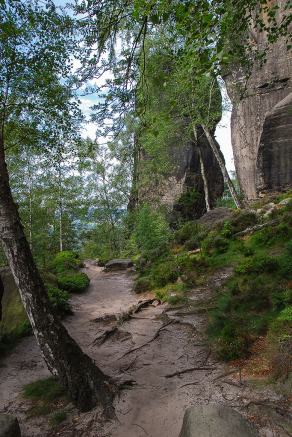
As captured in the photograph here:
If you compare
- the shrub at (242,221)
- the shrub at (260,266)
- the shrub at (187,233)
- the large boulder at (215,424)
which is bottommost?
the large boulder at (215,424)

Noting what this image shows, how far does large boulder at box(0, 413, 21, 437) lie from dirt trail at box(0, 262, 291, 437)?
0.57 meters

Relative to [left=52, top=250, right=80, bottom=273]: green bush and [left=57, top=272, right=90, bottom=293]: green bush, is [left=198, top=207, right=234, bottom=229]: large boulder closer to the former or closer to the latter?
[left=57, top=272, right=90, bottom=293]: green bush

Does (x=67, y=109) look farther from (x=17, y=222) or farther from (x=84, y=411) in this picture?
(x=84, y=411)

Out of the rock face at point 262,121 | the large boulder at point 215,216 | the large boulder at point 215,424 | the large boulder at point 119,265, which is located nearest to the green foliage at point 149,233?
the large boulder at point 119,265

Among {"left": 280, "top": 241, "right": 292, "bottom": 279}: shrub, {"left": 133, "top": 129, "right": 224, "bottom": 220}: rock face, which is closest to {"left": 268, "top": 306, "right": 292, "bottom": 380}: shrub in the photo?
{"left": 280, "top": 241, "right": 292, "bottom": 279}: shrub

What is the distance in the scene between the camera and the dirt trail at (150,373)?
4453 mm

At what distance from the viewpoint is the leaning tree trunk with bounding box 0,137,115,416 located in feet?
16.4

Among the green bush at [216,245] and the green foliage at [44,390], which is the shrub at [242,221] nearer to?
the green bush at [216,245]

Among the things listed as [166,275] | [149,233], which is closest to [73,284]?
[166,275]

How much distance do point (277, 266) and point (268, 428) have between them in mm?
4604

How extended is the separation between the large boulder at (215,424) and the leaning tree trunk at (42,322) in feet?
6.50

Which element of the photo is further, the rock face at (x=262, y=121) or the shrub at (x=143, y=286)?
the rock face at (x=262, y=121)

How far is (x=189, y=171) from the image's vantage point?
25047 millimetres

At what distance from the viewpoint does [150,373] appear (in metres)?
5.83
